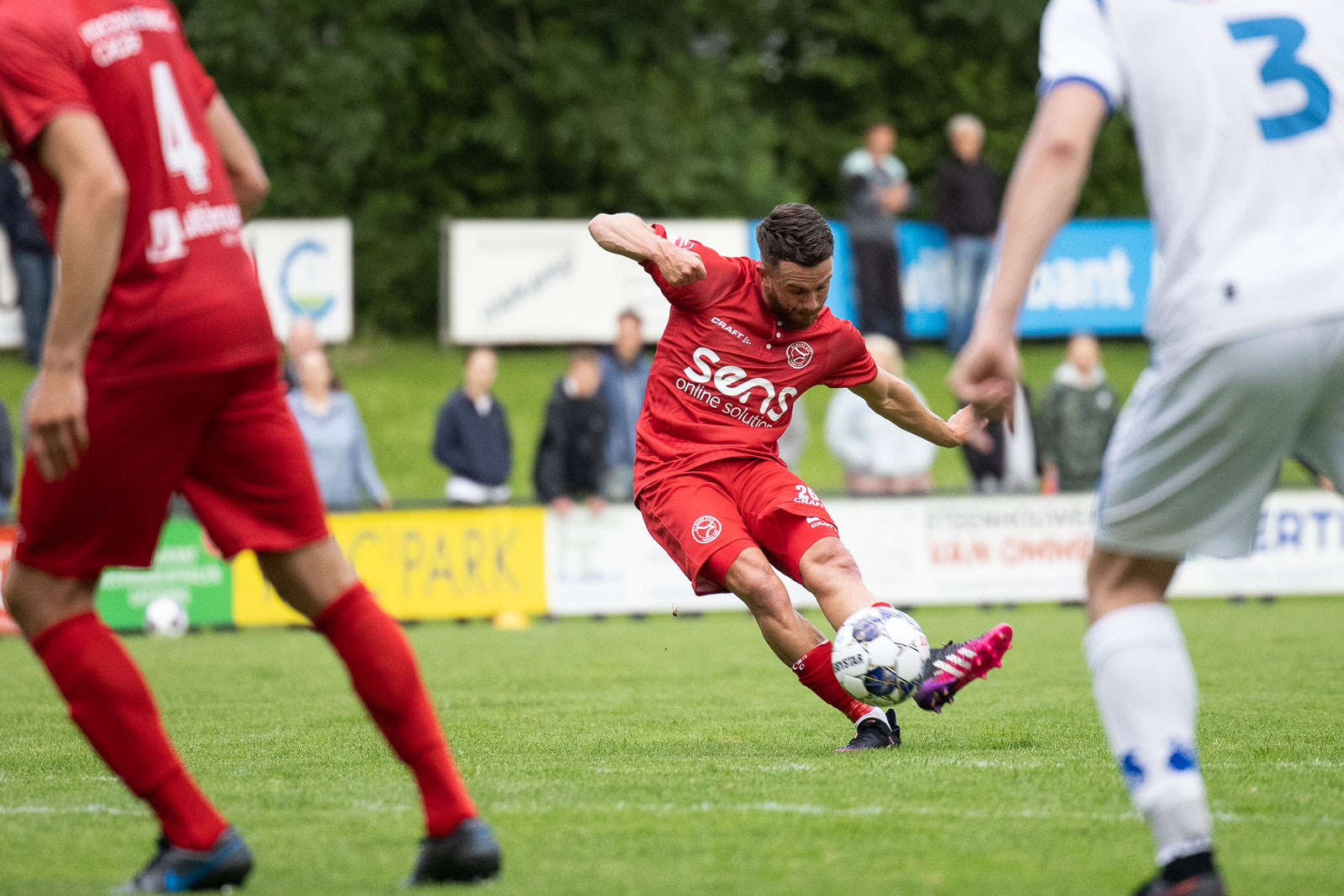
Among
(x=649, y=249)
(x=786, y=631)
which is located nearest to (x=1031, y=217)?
(x=649, y=249)

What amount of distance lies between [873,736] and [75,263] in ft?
12.3

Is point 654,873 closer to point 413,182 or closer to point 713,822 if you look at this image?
point 713,822

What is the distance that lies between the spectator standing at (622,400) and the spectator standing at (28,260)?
8.09 m

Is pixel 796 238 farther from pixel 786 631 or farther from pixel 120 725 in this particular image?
pixel 120 725

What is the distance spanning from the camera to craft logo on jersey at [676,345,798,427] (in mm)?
6824

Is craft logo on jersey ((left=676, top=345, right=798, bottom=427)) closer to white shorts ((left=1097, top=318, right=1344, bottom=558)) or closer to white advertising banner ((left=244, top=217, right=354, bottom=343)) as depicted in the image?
white shorts ((left=1097, top=318, right=1344, bottom=558))

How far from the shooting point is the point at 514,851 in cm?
448

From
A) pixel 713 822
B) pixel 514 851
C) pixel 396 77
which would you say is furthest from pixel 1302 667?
pixel 396 77

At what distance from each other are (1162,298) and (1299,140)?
16.5 inches

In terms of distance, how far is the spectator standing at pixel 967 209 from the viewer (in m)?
22.5

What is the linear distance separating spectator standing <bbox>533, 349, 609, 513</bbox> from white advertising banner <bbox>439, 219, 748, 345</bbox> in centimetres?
784

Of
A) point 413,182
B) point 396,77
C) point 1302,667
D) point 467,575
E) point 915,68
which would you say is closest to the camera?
A: point 1302,667

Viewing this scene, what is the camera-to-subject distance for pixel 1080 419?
1557cm

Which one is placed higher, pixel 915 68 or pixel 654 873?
pixel 915 68
